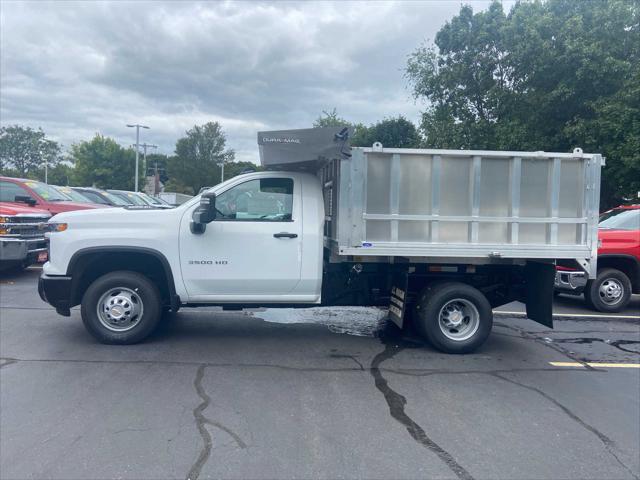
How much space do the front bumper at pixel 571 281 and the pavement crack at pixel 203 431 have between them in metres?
6.19

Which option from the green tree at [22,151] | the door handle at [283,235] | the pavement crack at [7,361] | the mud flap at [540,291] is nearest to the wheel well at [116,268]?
the pavement crack at [7,361]

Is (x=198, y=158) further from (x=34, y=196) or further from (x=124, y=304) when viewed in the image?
(x=124, y=304)

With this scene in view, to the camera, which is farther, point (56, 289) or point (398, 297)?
point (398, 297)

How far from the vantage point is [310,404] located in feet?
16.4

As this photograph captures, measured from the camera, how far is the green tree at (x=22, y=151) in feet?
213

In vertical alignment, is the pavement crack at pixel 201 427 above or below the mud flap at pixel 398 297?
below

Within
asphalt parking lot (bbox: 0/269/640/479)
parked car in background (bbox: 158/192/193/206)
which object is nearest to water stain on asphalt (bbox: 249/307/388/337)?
asphalt parking lot (bbox: 0/269/640/479)

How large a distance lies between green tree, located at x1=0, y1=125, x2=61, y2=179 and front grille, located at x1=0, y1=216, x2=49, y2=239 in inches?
2362

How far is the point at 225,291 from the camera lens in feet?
21.6

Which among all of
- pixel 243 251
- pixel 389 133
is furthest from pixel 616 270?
pixel 389 133

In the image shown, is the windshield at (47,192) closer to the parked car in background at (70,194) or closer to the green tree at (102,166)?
the parked car in background at (70,194)

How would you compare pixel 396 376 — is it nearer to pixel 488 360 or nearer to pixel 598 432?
pixel 488 360

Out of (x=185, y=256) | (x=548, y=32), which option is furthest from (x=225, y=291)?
(x=548, y=32)

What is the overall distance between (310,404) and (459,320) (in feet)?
8.73
